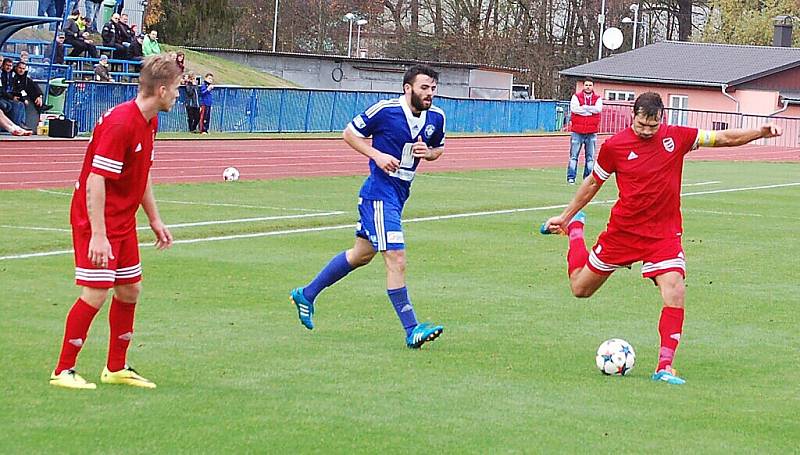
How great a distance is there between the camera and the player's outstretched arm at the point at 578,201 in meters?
9.02

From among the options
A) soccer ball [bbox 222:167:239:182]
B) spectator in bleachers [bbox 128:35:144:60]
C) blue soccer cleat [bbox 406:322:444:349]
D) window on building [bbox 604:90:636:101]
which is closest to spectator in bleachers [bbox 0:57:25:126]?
soccer ball [bbox 222:167:239:182]

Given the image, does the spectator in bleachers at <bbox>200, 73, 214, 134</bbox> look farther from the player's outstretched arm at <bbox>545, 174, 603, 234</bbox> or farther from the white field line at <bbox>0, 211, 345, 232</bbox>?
the player's outstretched arm at <bbox>545, 174, 603, 234</bbox>

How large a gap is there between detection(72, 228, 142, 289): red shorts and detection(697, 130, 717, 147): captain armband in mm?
3734

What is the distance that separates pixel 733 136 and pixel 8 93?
81.1ft

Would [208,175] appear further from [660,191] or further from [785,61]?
[785,61]

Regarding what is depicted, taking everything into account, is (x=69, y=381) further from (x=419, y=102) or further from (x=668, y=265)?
(x=668, y=265)

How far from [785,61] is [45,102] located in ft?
148

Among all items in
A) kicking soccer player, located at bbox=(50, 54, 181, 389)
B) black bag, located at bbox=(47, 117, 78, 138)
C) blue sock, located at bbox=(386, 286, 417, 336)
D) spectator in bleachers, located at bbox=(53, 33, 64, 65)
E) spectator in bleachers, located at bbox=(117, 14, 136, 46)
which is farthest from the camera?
spectator in bleachers, located at bbox=(117, 14, 136, 46)

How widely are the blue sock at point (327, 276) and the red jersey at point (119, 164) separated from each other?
101 inches

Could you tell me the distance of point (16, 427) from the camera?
21.1ft

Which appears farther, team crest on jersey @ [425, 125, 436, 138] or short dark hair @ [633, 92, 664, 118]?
team crest on jersey @ [425, 125, 436, 138]

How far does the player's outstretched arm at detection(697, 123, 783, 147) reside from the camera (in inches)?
336

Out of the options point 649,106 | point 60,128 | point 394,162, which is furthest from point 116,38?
point 649,106

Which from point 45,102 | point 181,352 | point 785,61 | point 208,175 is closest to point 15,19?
point 45,102
